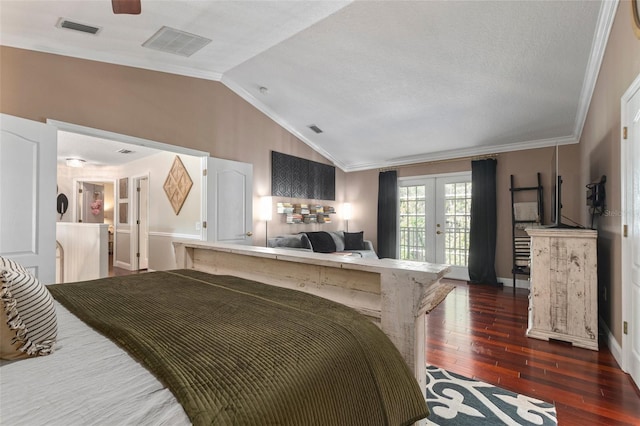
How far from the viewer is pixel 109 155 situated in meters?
5.89

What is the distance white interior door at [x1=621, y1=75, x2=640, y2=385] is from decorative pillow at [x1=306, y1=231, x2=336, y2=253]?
12.9ft

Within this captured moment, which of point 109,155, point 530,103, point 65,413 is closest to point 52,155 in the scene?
point 65,413

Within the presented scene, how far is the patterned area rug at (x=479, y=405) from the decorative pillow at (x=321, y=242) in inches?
138

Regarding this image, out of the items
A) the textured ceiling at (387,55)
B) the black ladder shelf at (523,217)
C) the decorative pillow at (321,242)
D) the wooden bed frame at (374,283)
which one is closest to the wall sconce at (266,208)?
the decorative pillow at (321,242)

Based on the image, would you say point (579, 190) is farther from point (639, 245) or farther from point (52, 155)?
point (52, 155)

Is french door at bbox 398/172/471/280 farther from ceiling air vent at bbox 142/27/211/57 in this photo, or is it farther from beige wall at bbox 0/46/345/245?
ceiling air vent at bbox 142/27/211/57

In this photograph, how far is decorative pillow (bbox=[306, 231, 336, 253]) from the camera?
215 inches

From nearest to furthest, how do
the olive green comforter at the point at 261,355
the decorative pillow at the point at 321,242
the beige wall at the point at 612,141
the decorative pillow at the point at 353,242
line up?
the olive green comforter at the point at 261,355 → the beige wall at the point at 612,141 → the decorative pillow at the point at 321,242 → the decorative pillow at the point at 353,242

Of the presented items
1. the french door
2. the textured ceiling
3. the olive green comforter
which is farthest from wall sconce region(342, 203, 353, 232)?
the olive green comforter

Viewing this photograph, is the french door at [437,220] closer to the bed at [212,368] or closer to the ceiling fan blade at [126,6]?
the bed at [212,368]

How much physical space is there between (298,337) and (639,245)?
2313 mm

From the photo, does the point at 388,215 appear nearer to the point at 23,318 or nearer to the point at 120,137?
the point at 120,137

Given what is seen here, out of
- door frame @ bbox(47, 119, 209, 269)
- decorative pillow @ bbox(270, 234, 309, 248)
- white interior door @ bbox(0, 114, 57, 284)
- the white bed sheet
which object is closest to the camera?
the white bed sheet

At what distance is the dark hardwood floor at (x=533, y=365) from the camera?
1782 mm
